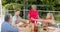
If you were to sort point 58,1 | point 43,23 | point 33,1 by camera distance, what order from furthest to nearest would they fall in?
point 58,1, point 33,1, point 43,23

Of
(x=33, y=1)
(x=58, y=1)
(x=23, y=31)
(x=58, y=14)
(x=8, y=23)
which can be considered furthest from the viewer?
(x=58, y=1)

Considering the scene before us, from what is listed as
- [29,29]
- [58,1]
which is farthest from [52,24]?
[58,1]

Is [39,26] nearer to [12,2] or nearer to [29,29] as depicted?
[29,29]

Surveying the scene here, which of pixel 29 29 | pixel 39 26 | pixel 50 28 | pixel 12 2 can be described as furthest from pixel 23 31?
pixel 12 2

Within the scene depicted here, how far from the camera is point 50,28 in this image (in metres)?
3.55

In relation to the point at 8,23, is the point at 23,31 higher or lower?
lower

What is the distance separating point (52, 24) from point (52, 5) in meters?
4.91

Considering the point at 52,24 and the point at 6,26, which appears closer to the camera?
the point at 6,26

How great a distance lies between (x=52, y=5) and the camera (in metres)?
8.48

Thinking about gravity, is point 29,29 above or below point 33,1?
below

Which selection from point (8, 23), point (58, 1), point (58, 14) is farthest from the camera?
point (58, 1)

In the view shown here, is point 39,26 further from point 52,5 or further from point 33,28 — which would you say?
point 52,5

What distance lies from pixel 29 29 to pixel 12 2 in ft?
17.3

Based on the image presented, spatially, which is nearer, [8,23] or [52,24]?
[8,23]
